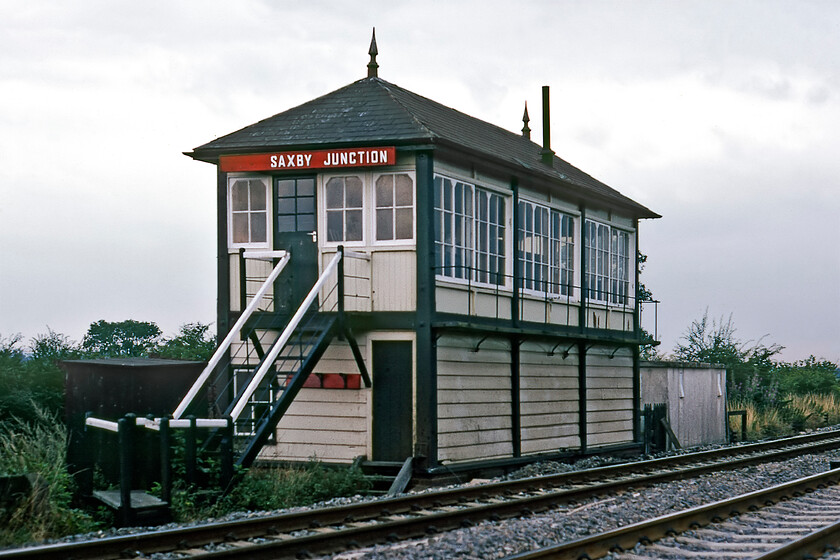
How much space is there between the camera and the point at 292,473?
49.1ft

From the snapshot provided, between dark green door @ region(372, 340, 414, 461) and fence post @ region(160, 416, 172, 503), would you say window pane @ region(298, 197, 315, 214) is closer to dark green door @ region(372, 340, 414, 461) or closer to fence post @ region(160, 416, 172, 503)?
dark green door @ region(372, 340, 414, 461)

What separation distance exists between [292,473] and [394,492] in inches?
56.8

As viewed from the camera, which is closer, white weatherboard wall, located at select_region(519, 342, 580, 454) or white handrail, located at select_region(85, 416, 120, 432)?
white handrail, located at select_region(85, 416, 120, 432)

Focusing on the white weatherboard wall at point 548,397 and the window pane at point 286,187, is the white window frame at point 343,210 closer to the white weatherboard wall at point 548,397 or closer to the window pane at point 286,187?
Answer: the window pane at point 286,187

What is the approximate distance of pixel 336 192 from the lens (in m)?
16.7

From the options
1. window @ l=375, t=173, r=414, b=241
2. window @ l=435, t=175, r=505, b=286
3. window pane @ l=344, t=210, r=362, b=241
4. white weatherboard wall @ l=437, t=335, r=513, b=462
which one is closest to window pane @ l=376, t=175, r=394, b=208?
window @ l=375, t=173, r=414, b=241

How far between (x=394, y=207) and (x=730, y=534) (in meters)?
7.82

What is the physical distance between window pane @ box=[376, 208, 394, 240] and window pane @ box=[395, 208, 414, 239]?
3.7 inches

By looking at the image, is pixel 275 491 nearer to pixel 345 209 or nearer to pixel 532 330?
pixel 345 209

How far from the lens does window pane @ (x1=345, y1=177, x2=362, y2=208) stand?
16562 mm

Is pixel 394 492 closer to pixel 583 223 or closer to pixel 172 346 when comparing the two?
pixel 583 223

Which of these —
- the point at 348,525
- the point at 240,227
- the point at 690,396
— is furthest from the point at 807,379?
the point at 348,525

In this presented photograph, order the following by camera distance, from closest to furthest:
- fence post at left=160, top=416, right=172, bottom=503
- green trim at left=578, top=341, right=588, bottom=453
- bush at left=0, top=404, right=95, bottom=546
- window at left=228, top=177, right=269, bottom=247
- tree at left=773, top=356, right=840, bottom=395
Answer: bush at left=0, top=404, right=95, bottom=546
fence post at left=160, top=416, right=172, bottom=503
window at left=228, top=177, right=269, bottom=247
green trim at left=578, top=341, right=588, bottom=453
tree at left=773, top=356, right=840, bottom=395

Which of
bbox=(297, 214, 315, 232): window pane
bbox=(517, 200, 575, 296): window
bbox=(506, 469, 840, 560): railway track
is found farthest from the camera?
bbox=(517, 200, 575, 296): window
